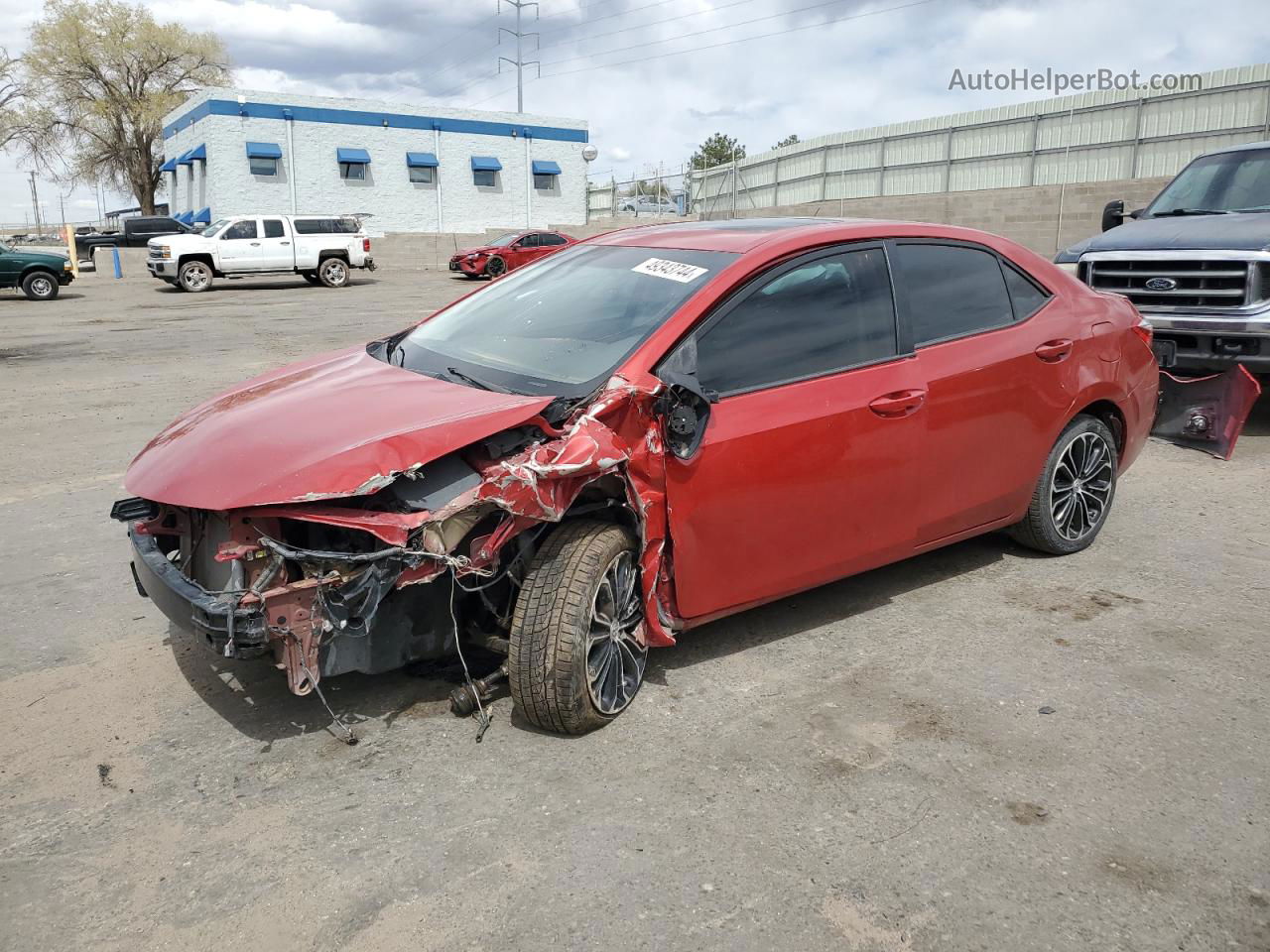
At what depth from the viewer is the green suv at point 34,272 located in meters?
22.6

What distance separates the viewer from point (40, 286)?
23.1 meters

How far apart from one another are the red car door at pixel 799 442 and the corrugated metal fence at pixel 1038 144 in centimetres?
2111

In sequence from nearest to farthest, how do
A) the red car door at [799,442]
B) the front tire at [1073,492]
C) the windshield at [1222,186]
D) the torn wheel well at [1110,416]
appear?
the red car door at [799,442] → the front tire at [1073,492] → the torn wheel well at [1110,416] → the windshield at [1222,186]

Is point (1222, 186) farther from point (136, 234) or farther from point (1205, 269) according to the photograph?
point (136, 234)

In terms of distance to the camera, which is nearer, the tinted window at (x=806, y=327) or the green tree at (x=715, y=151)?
the tinted window at (x=806, y=327)

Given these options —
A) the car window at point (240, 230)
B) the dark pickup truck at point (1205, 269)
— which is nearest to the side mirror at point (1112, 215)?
the dark pickup truck at point (1205, 269)

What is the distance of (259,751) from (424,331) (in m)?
2.02

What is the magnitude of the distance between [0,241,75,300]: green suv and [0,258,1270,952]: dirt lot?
844 inches

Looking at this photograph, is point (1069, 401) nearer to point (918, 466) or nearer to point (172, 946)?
point (918, 466)

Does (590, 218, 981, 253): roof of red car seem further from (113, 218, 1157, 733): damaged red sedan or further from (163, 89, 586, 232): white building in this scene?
(163, 89, 586, 232): white building

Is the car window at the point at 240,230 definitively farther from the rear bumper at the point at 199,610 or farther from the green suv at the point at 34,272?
the rear bumper at the point at 199,610

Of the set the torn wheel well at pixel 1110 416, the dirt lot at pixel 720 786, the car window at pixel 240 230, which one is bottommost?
the dirt lot at pixel 720 786

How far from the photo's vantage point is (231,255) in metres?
26.6

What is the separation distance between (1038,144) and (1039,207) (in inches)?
101
